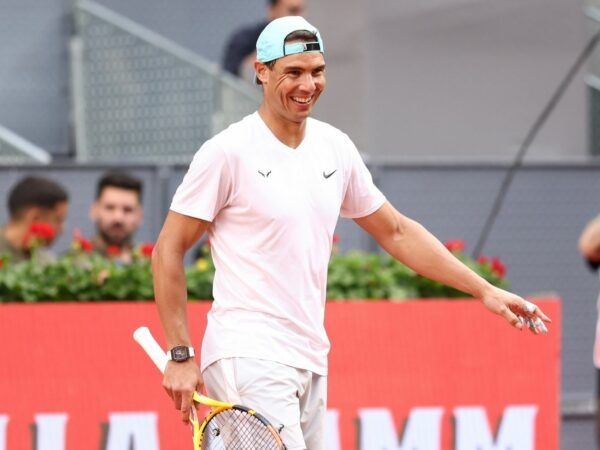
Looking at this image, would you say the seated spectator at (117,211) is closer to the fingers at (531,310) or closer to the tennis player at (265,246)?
the tennis player at (265,246)

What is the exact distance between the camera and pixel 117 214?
1001 cm

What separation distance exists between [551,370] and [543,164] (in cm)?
319

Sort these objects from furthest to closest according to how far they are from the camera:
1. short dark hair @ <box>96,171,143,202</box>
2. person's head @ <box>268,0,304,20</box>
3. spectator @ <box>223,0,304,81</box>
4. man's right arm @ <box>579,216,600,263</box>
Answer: spectator @ <box>223,0,304,81</box> < person's head @ <box>268,0,304,20</box> < short dark hair @ <box>96,171,143,202</box> < man's right arm @ <box>579,216,600,263</box>

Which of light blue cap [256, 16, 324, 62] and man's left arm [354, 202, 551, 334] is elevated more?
light blue cap [256, 16, 324, 62]

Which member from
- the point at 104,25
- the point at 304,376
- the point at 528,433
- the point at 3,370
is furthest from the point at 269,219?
the point at 104,25

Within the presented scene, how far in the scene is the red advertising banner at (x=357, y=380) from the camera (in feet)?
25.8

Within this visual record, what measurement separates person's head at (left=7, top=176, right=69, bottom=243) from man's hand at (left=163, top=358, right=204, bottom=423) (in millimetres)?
4457

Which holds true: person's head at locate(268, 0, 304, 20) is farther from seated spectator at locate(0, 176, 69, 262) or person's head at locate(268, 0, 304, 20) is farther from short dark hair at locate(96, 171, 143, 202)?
seated spectator at locate(0, 176, 69, 262)

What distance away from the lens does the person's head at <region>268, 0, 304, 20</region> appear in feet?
37.0

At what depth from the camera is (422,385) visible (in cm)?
828

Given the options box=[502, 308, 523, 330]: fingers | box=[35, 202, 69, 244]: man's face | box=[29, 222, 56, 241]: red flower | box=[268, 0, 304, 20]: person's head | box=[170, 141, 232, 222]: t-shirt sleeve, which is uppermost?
box=[268, 0, 304, 20]: person's head

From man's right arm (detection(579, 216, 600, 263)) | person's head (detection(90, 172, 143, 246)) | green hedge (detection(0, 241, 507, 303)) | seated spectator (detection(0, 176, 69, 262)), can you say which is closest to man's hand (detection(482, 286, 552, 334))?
man's right arm (detection(579, 216, 600, 263))

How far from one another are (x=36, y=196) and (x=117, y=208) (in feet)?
1.86

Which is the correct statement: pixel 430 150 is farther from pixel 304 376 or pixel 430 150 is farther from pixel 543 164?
pixel 304 376
